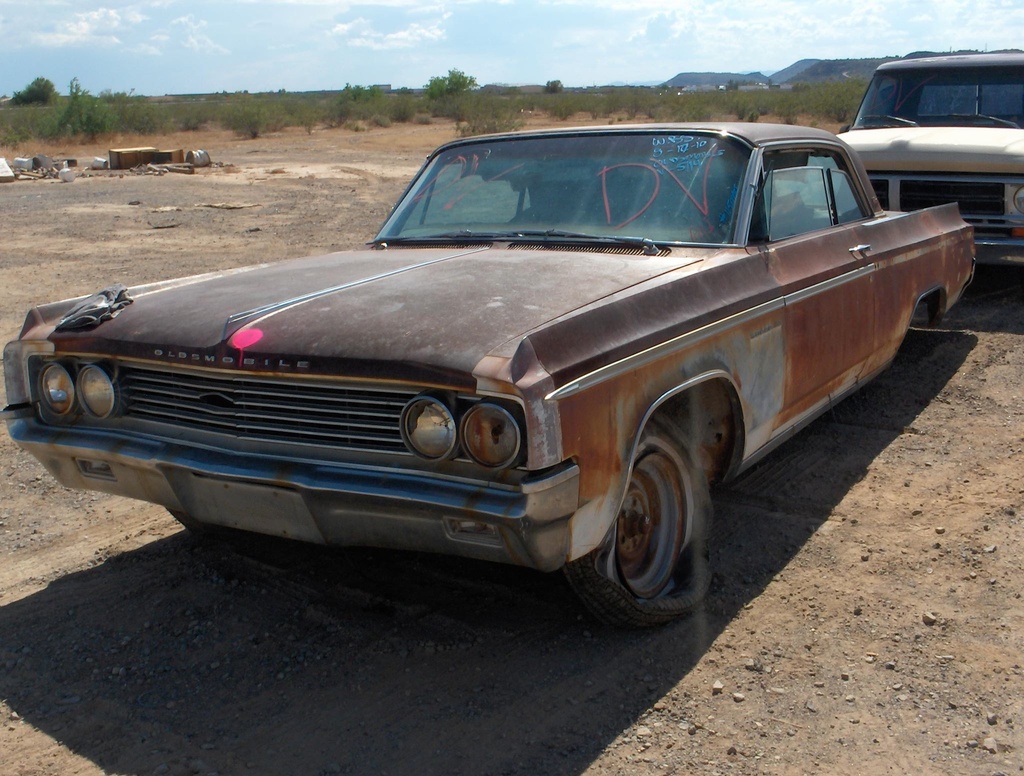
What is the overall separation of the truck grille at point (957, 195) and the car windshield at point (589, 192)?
3.92 m

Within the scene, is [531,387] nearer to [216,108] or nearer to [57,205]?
[57,205]

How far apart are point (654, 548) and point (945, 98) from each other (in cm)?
653

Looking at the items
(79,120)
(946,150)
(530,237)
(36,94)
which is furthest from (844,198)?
(36,94)

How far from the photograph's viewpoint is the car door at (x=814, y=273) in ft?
13.7

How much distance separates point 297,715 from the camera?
3055 mm

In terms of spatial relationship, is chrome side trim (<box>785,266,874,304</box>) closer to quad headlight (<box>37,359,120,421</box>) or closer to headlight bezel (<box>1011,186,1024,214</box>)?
quad headlight (<box>37,359,120,421</box>)

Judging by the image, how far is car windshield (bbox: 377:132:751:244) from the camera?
13.5 feet

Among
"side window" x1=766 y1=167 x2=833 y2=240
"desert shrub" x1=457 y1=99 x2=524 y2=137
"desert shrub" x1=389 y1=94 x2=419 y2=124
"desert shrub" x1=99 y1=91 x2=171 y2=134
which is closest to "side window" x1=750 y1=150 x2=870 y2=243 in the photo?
"side window" x1=766 y1=167 x2=833 y2=240

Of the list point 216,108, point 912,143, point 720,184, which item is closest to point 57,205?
point 912,143

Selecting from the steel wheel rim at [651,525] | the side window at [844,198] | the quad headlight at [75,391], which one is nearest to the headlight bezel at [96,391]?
the quad headlight at [75,391]

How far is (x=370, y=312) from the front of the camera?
325cm

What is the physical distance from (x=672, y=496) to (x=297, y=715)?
1419 mm

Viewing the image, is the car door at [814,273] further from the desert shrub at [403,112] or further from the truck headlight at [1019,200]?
the desert shrub at [403,112]

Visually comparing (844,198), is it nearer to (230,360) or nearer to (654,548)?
(654,548)
